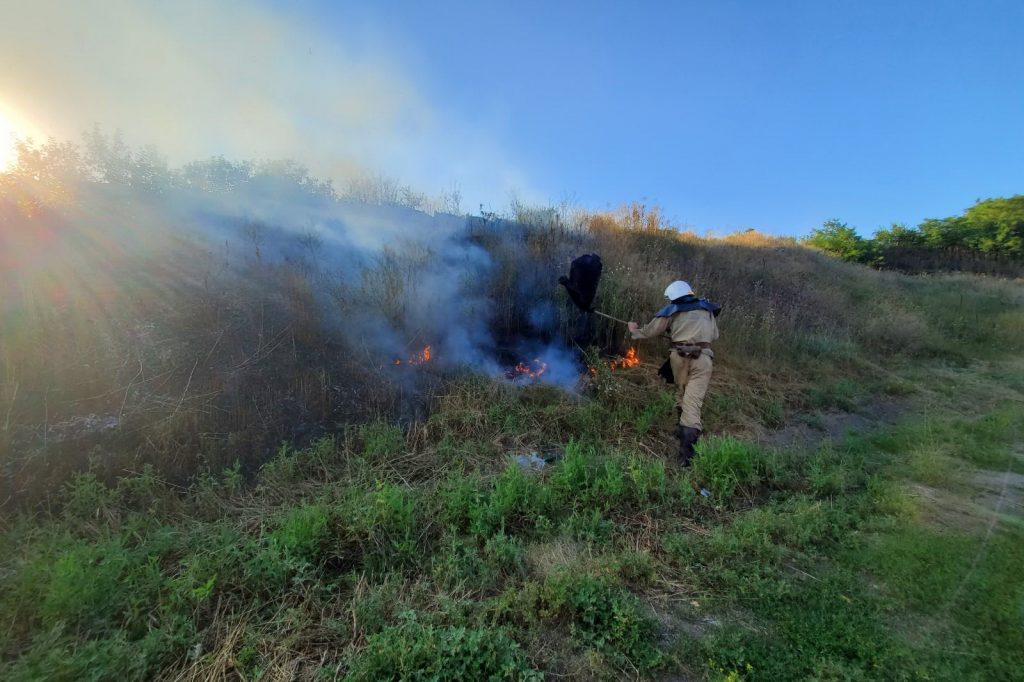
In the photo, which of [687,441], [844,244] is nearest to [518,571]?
[687,441]

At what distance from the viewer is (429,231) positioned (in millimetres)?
7609

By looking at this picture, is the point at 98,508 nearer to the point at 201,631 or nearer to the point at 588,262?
the point at 201,631

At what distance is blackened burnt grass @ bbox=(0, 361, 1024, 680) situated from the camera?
1977 millimetres

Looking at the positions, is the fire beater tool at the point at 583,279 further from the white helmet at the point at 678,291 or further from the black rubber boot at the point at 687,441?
the black rubber boot at the point at 687,441

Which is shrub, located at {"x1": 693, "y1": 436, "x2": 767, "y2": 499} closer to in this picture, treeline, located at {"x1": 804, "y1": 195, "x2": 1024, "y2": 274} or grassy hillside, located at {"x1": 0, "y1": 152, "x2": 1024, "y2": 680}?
grassy hillside, located at {"x1": 0, "y1": 152, "x2": 1024, "y2": 680}

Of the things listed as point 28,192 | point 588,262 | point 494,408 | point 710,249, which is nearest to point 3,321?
point 28,192

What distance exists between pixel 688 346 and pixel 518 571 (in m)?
3.23

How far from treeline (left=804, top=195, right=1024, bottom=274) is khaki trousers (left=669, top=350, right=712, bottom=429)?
1944 cm

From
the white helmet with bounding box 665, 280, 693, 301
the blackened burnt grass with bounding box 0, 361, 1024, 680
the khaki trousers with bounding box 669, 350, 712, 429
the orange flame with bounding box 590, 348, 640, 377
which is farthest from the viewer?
the orange flame with bounding box 590, 348, 640, 377

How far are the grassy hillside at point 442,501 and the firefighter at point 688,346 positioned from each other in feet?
1.40

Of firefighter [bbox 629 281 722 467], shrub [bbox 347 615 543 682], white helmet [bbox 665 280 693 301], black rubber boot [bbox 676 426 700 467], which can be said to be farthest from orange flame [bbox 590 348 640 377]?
shrub [bbox 347 615 543 682]

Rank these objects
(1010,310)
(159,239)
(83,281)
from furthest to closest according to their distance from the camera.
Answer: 1. (1010,310)
2. (159,239)
3. (83,281)

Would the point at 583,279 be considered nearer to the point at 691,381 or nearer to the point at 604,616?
the point at 691,381

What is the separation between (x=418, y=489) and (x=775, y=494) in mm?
2961
